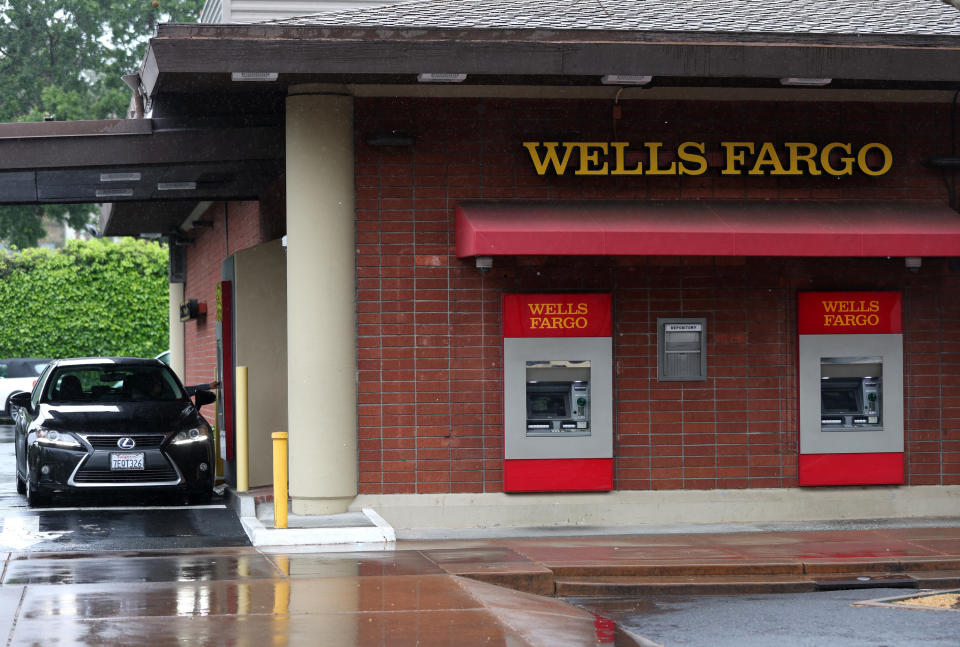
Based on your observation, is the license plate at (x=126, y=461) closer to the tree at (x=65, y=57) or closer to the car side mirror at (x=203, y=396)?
the car side mirror at (x=203, y=396)

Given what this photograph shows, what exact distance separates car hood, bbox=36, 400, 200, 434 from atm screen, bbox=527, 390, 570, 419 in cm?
391

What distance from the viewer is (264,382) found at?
15.1 metres

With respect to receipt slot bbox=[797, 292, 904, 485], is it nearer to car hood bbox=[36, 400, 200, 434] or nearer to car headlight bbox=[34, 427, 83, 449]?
car hood bbox=[36, 400, 200, 434]

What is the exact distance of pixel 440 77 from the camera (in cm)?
1162

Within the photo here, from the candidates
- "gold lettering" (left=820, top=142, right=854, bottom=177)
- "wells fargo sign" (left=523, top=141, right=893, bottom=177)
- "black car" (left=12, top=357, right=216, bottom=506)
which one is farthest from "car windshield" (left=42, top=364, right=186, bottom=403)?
"gold lettering" (left=820, top=142, right=854, bottom=177)

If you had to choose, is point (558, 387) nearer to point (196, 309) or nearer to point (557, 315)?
point (557, 315)

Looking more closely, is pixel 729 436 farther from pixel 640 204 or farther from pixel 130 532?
pixel 130 532

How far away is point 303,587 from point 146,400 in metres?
5.94

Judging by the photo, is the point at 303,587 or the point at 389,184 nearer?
the point at 303,587

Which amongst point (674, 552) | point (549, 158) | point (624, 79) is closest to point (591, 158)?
point (549, 158)

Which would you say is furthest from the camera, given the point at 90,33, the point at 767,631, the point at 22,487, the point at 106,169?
the point at 90,33

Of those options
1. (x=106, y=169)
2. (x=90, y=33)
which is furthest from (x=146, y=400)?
(x=90, y=33)

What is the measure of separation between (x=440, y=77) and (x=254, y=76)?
1.63 metres

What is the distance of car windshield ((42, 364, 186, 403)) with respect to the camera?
47.6 ft
